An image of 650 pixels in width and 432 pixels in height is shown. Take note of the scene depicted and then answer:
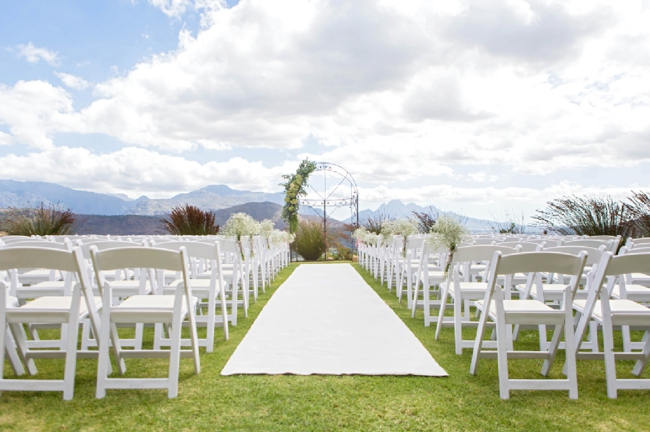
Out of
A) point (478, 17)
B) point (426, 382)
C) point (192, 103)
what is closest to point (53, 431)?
point (426, 382)

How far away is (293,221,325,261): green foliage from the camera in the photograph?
17.0 m

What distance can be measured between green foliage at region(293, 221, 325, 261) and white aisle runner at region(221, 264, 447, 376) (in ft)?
33.6

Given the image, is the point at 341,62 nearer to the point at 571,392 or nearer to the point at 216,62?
the point at 216,62

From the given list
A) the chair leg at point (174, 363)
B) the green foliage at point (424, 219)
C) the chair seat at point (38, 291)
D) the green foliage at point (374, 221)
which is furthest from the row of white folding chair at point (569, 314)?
the green foliage at point (374, 221)

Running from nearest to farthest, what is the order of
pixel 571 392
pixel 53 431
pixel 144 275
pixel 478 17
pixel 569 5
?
1. pixel 53 431
2. pixel 571 392
3. pixel 144 275
4. pixel 569 5
5. pixel 478 17

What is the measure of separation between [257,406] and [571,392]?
185 centimetres

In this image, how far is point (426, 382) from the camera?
3066 millimetres

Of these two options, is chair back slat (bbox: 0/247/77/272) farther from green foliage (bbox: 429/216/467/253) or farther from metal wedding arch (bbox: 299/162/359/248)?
metal wedding arch (bbox: 299/162/359/248)

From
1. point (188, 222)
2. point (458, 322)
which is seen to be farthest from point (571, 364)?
point (188, 222)

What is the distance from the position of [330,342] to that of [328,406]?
1.47 metres

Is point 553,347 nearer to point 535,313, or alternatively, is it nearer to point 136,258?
point 535,313

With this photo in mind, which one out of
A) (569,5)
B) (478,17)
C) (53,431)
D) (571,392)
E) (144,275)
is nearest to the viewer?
(53,431)

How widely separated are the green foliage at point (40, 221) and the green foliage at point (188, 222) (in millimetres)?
2339

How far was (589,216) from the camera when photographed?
33.8 ft
